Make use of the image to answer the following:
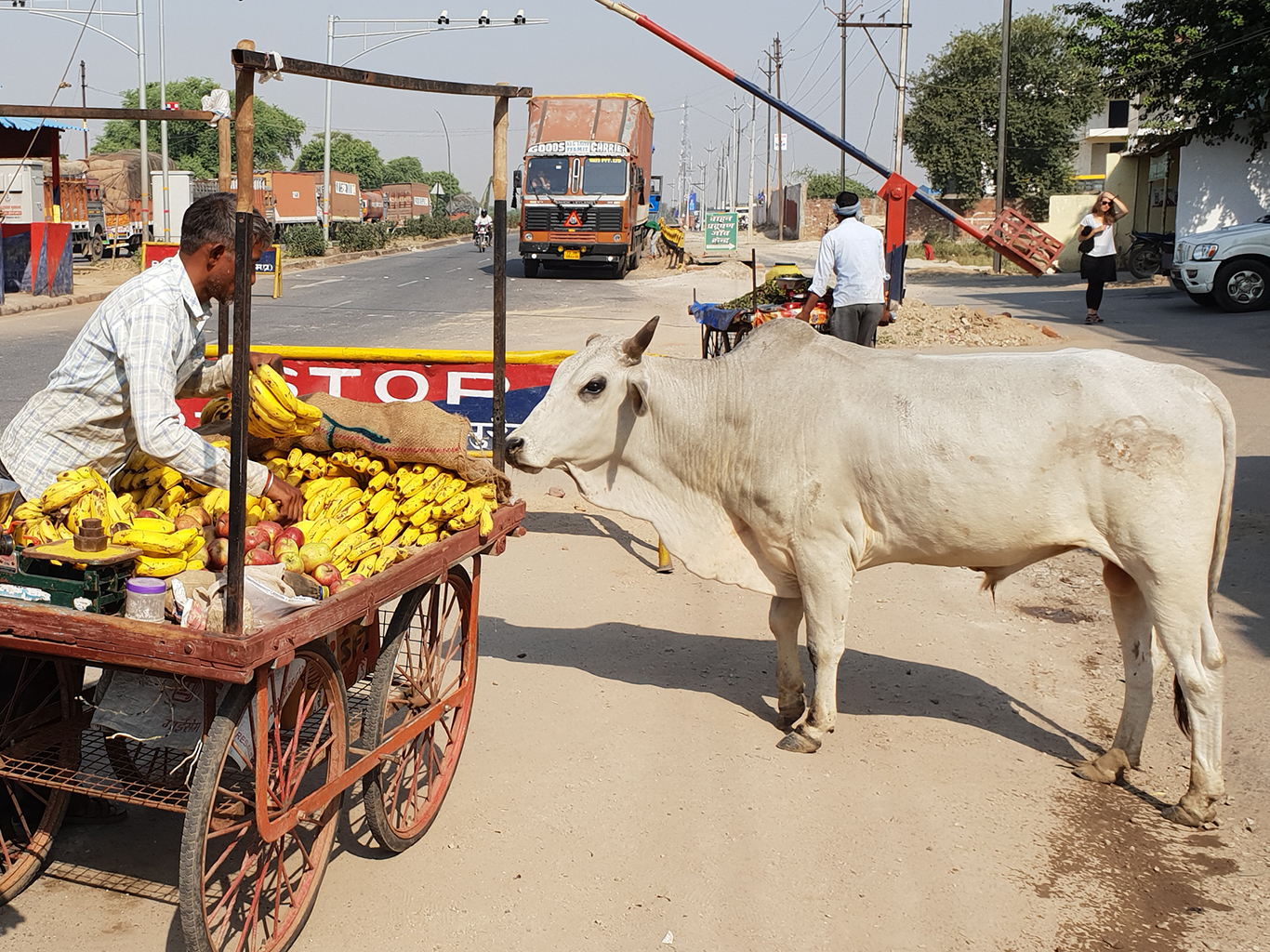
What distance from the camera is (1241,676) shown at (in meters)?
5.59

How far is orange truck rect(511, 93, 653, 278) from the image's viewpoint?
2952 cm

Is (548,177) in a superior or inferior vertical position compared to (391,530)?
superior

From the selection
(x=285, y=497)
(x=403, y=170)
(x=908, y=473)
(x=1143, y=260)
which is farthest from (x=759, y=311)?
(x=403, y=170)

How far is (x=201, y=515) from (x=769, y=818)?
2.22m

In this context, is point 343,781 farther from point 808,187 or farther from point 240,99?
point 808,187

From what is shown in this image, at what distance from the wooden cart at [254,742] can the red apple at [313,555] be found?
0.72 feet

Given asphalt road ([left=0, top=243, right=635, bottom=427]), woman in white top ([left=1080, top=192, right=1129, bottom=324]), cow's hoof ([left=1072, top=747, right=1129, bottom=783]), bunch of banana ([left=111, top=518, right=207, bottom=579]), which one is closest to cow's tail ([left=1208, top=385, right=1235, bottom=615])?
cow's hoof ([left=1072, top=747, right=1129, bottom=783])

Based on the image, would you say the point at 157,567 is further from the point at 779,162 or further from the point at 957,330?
the point at 779,162

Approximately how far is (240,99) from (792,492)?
2643 millimetres

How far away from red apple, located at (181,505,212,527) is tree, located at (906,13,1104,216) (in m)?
46.4

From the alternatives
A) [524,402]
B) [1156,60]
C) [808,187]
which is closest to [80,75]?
[808,187]

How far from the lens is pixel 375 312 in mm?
21719

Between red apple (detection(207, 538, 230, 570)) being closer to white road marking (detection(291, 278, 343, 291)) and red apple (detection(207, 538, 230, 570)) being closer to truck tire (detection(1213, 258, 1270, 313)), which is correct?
truck tire (detection(1213, 258, 1270, 313))

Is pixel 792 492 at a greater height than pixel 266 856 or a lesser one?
greater
